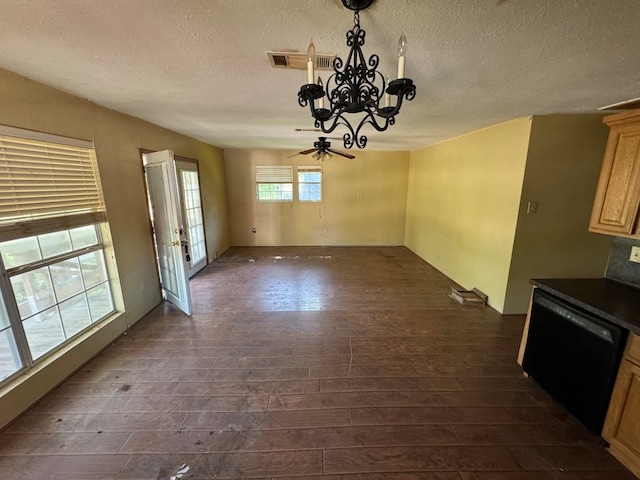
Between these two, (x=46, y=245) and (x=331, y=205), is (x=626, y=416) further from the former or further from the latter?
(x=331, y=205)

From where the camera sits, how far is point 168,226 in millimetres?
3168

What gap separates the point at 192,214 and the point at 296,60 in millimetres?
3865

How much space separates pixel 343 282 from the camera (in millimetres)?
4344

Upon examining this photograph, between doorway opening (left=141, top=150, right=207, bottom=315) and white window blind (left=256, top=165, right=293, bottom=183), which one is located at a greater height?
white window blind (left=256, top=165, right=293, bottom=183)

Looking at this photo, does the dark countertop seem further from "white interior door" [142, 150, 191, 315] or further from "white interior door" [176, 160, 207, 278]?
"white interior door" [176, 160, 207, 278]

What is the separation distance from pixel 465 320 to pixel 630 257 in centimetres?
155

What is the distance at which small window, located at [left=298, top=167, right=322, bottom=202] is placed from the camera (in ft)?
20.7

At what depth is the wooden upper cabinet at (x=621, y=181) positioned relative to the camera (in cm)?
175

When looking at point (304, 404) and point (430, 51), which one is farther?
point (304, 404)

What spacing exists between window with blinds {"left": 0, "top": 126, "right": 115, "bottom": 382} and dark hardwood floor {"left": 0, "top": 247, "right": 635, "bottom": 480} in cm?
47

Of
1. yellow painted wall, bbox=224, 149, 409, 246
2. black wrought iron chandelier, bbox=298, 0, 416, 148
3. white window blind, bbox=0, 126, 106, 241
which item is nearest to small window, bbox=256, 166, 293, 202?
yellow painted wall, bbox=224, 149, 409, 246

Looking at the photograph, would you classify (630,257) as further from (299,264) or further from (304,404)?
(299,264)

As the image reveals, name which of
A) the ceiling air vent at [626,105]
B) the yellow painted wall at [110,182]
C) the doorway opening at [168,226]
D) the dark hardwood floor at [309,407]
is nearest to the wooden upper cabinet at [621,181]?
the ceiling air vent at [626,105]

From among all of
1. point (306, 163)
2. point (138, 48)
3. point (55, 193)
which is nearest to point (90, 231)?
point (55, 193)
